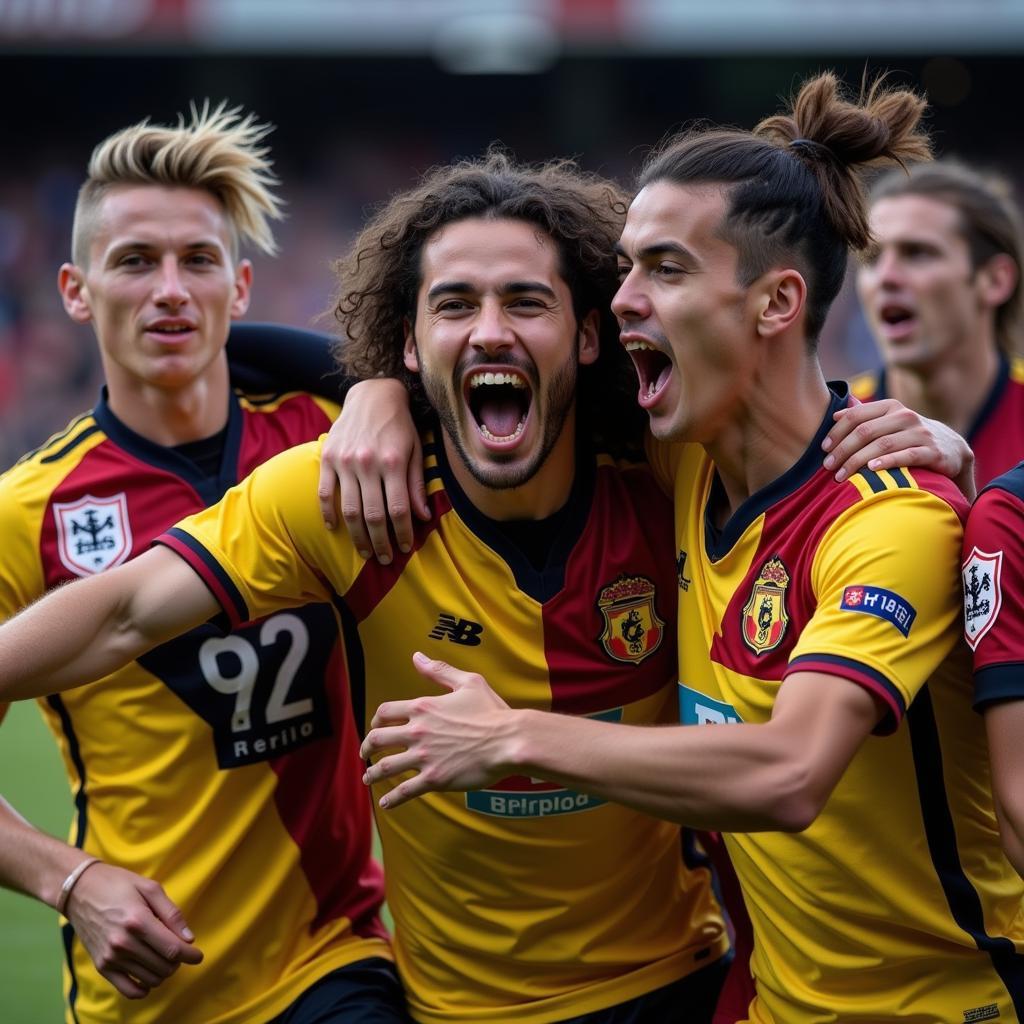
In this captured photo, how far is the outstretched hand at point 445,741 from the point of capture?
8.64 ft

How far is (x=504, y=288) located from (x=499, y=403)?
0.31 metres

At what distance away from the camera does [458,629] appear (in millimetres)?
3377

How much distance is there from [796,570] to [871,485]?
0.75 ft

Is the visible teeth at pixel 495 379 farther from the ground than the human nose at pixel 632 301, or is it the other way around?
the human nose at pixel 632 301

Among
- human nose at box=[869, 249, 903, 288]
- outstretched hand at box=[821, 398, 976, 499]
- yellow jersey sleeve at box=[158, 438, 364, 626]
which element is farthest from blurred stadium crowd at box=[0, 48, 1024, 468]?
outstretched hand at box=[821, 398, 976, 499]

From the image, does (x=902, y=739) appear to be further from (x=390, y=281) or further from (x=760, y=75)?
(x=760, y=75)

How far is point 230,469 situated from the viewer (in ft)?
13.2

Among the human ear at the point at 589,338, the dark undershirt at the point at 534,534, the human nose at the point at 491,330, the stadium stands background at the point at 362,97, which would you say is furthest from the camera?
the stadium stands background at the point at 362,97

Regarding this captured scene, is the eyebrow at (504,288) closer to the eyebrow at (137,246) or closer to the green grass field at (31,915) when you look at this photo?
the eyebrow at (137,246)

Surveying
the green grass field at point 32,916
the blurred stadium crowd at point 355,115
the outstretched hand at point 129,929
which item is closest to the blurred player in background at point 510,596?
the outstretched hand at point 129,929

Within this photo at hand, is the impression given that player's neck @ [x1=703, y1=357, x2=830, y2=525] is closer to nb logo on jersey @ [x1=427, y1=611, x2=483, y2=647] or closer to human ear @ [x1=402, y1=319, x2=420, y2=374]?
nb logo on jersey @ [x1=427, y1=611, x2=483, y2=647]

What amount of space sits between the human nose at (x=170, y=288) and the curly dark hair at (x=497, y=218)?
45cm

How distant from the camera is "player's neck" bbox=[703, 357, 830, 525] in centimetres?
322

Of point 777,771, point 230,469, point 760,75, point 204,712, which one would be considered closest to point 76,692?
point 204,712
